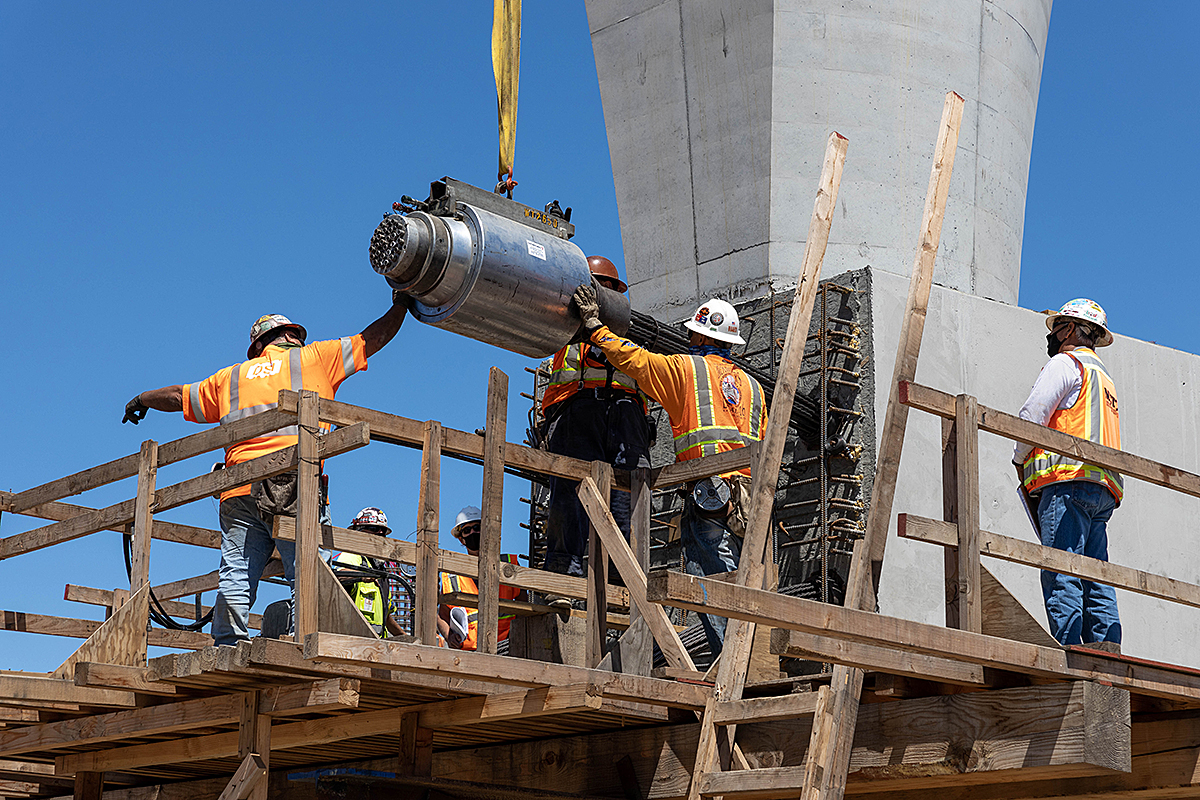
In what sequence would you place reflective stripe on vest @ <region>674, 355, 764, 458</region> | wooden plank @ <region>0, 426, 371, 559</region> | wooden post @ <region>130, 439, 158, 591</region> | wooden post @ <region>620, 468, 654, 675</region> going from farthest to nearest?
reflective stripe on vest @ <region>674, 355, 764, 458</region>
wooden post @ <region>620, 468, 654, 675</region>
wooden post @ <region>130, 439, 158, 591</region>
wooden plank @ <region>0, 426, 371, 559</region>

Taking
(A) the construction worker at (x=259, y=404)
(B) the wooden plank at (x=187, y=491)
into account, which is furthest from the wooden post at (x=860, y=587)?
(A) the construction worker at (x=259, y=404)

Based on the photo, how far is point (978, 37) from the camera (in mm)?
10859

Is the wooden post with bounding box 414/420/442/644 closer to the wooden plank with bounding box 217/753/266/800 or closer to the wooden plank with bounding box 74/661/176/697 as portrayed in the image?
the wooden plank with bounding box 217/753/266/800

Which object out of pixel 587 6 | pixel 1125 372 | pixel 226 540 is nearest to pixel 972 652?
pixel 226 540

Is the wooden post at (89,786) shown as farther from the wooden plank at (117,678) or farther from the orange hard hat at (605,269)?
the orange hard hat at (605,269)

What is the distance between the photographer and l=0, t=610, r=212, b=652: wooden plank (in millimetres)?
8938

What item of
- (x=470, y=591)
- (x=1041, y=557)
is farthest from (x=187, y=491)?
(x=1041, y=557)

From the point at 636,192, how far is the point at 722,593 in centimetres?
688

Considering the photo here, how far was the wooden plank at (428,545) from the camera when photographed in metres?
6.32

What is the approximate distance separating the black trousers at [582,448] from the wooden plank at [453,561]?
0.80 meters

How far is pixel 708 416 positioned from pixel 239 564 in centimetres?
263

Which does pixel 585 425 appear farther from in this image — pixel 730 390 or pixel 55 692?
pixel 55 692

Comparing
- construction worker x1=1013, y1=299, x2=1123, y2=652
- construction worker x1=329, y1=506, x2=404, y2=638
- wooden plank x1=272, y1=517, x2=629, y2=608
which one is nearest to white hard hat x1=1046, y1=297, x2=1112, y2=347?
construction worker x1=1013, y1=299, x2=1123, y2=652

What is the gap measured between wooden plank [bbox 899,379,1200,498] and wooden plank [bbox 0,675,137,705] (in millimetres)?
3861
